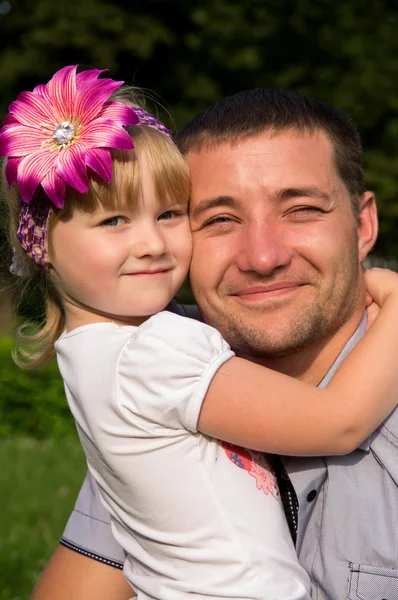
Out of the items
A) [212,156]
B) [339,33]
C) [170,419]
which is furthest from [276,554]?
[339,33]

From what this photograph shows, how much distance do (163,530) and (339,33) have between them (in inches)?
848

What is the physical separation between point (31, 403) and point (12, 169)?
29.4 feet

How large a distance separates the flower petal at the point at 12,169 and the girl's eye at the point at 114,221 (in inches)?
13.4

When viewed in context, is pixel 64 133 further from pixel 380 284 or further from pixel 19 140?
pixel 380 284

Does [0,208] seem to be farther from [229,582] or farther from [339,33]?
[339,33]

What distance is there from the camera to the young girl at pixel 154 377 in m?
2.61

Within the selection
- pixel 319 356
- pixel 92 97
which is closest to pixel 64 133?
pixel 92 97

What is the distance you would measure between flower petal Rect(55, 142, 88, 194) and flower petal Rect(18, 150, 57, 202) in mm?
46

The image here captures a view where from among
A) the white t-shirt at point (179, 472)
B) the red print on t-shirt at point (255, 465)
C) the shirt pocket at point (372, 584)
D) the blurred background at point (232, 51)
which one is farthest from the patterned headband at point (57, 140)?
the blurred background at point (232, 51)

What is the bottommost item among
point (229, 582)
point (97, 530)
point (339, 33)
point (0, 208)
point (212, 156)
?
point (339, 33)

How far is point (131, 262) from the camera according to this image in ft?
9.50

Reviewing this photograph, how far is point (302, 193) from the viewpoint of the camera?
10.7ft

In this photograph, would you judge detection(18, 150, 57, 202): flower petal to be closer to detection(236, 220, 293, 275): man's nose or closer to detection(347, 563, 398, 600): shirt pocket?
detection(236, 220, 293, 275): man's nose

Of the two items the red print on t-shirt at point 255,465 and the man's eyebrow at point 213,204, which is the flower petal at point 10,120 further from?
the red print on t-shirt at point 255,465
